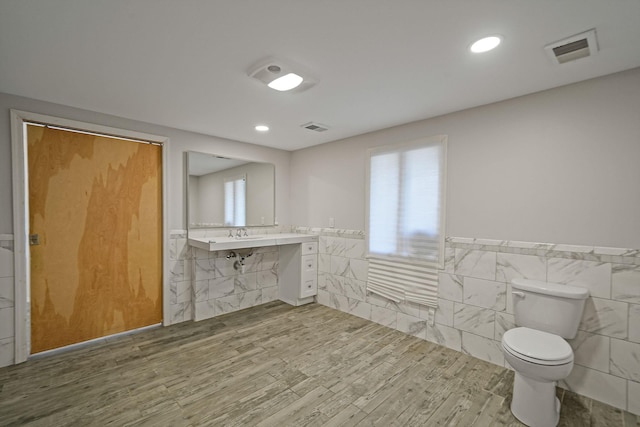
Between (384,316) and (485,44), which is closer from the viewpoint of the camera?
(485,44)

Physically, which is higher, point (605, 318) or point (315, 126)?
point (315, 126)

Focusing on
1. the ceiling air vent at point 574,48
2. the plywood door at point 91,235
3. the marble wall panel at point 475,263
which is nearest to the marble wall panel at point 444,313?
the marble wall panel at point 475,263

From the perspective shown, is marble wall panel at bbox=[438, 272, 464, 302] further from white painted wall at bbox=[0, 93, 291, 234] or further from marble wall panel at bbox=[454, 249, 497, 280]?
white painted wall at bbox=[0, 93, 291, 234]

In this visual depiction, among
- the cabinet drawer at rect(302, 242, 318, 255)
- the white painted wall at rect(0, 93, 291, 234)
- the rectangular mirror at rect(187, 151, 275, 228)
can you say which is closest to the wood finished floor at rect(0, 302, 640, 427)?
the cabinet drawer at rect(302, 242, 318, 255)

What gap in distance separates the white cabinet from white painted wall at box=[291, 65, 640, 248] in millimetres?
1921

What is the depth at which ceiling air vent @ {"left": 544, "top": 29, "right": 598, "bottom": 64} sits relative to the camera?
1579 millimetres

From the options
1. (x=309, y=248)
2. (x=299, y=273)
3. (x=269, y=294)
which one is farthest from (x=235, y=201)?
(x=269, y=294)

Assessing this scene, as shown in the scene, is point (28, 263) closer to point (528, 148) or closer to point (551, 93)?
point (528, 148)

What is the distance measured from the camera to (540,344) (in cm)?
187

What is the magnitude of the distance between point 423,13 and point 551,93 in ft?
5.03

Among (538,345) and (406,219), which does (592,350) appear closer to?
(538,345)

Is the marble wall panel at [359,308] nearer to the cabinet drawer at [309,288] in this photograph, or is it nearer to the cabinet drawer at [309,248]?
the cabinet drawer at [309,288]

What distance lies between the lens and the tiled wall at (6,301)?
2379 mm

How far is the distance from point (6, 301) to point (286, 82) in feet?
9.62
